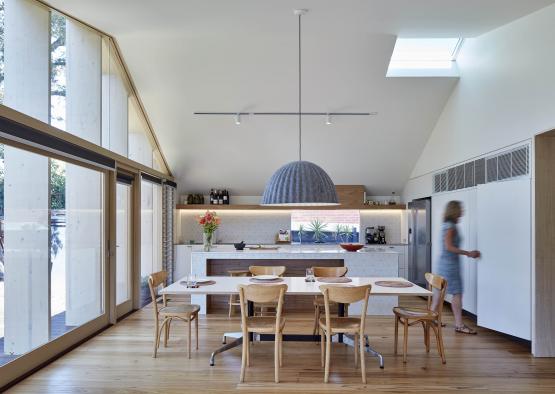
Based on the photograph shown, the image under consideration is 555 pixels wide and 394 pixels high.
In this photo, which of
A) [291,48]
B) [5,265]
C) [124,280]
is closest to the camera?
[5,265]

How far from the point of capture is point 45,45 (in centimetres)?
405

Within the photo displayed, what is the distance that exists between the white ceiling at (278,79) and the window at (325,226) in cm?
73

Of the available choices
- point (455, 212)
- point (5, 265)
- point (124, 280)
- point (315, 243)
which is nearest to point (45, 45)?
point (5, 265)

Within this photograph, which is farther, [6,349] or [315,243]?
[315,243]

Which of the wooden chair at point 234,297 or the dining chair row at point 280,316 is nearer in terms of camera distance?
the dining chair row at point 280,316

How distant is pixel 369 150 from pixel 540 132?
11.4ft

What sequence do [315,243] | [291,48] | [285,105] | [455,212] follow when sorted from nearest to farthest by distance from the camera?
1. [455,212]
2. [291,48]
3. [285,105]
4. [315,243]

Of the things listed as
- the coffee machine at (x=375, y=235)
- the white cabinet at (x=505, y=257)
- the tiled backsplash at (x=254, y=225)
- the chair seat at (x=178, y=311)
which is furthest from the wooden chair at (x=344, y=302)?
the tiled backsplash at (x=254, y=225)

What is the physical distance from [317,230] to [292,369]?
4.92 m

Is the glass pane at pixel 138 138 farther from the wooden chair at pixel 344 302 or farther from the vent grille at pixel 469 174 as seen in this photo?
the vent grille at pixel 469 174

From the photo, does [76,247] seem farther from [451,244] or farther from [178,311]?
[451,244]

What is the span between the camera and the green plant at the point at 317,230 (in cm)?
855

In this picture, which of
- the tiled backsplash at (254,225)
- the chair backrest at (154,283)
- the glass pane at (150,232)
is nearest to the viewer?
the chair backrest at (154,283)

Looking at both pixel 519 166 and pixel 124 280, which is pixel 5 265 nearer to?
pixel 124 280
